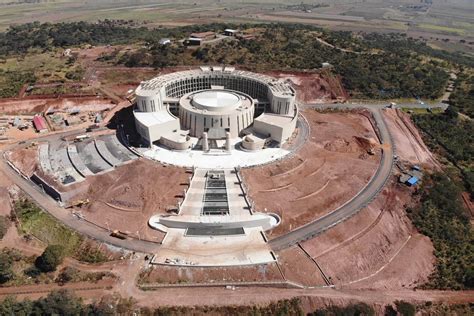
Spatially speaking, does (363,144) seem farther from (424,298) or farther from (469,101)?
(469,101)

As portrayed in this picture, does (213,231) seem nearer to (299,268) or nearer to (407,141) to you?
(299,268)

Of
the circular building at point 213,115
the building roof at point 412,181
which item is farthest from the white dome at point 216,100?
the building roof at point 412,181

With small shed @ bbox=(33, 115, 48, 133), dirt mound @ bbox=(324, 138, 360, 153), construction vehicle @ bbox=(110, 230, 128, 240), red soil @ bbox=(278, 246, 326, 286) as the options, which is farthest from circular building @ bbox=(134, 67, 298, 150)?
red soil @ bbox=(278, 246, 326, 286)

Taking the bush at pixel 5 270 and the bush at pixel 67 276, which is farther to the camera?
the bush at pixel 67 276

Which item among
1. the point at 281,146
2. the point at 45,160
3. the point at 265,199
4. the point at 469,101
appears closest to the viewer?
the point at 265,199

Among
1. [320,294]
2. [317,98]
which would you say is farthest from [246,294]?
[317,98]

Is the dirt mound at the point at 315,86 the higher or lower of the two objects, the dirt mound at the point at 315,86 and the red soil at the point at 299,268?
the higher

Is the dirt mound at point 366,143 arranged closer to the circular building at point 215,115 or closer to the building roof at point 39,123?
the circular building at point 215,115

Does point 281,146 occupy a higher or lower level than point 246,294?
higher

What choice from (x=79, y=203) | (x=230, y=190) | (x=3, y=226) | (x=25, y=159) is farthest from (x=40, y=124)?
(x=230, y=190)
